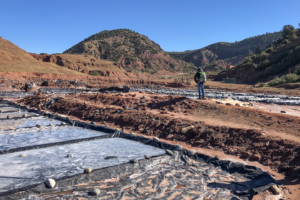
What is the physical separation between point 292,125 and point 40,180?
A: 6.21 m

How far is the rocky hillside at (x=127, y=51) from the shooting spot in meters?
65.9

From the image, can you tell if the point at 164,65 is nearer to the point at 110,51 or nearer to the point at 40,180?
the point at 110,51

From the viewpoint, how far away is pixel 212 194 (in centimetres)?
298

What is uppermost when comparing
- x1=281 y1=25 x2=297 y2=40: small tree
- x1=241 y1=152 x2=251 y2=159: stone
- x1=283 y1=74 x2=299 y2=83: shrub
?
x1=281 y1=25 x2=297 y2=40: small tree

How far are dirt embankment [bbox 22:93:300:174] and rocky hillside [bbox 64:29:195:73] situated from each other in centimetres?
5486

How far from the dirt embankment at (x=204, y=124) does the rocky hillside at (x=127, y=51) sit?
180 feet

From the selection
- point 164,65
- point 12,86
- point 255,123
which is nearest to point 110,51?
point 164,65

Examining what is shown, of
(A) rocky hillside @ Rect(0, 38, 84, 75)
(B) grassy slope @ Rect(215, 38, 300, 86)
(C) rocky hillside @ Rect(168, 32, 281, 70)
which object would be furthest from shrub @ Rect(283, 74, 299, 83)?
(C) rocky hillside @ Rect(168, 32, 281, 70)

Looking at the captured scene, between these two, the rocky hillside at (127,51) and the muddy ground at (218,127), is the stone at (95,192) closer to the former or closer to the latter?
the muddy ground at (218,127)

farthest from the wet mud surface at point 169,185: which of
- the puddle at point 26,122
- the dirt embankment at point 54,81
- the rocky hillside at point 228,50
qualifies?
the rocky hillside at point 228,50

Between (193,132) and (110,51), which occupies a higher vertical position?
(110,51)

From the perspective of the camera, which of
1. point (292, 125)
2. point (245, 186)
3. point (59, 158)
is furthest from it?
point (292, 125)

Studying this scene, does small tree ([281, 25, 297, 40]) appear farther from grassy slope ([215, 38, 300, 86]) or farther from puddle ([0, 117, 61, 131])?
puddle ([0, 117, 61, 131])

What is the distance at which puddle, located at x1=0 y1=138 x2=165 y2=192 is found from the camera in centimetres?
321
